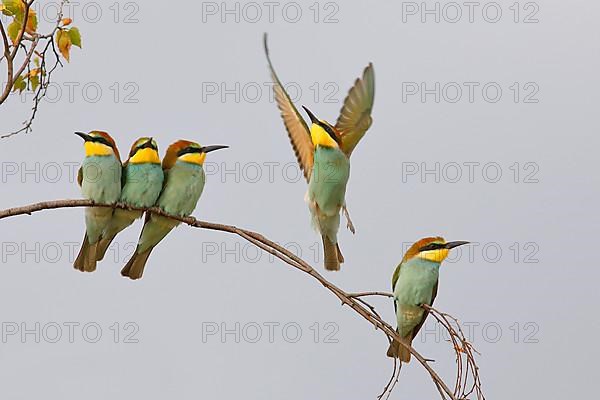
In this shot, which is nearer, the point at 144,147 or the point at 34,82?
the point at 34,82

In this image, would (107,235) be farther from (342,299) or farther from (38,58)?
(342,299)

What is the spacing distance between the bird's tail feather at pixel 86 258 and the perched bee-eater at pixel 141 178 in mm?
127

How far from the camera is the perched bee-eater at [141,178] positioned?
2.36 meters

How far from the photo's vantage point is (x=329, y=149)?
262 cm

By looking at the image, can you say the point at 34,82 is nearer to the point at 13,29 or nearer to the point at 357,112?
the point at 13,29

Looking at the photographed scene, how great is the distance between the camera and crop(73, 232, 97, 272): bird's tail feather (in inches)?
99.7

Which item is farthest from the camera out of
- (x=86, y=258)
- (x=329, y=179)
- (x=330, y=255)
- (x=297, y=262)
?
(x=330, y=255)

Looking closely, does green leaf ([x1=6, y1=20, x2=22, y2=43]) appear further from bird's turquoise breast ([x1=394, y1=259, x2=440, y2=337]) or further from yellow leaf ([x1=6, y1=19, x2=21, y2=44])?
bird's turquoise breast ([x1=394, y1=259, x2=440, y2=337])

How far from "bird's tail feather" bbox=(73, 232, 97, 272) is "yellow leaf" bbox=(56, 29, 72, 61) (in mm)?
757

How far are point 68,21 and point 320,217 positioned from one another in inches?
43.7

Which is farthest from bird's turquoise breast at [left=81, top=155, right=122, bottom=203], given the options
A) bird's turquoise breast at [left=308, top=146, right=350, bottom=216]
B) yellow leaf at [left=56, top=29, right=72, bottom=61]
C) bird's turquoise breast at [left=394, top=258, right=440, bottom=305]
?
bird's turquoise breast at [left=394, top=258, right=440, bottom=305]

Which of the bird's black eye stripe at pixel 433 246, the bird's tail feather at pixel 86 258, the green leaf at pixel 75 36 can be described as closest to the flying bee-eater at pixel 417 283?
the bird's black eye stripe at pixel 433 246

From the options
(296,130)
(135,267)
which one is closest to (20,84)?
(135,267)

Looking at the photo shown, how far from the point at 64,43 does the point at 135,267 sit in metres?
0.91
